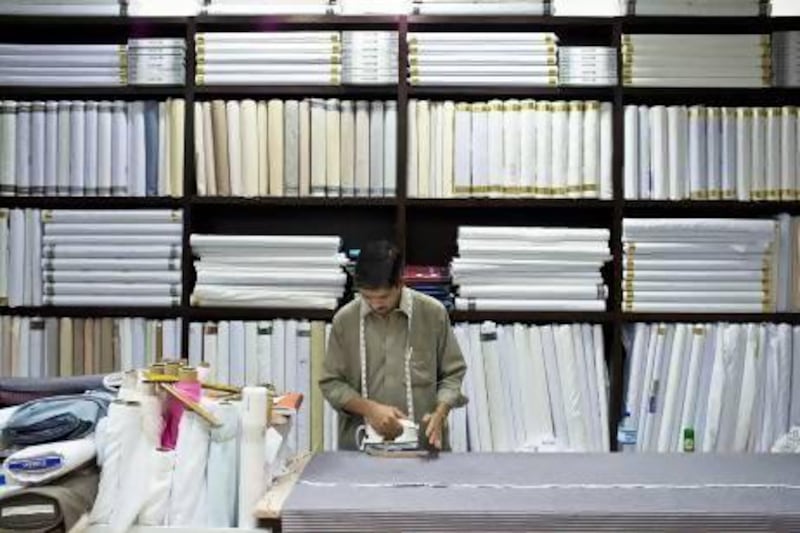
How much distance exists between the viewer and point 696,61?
3.41m

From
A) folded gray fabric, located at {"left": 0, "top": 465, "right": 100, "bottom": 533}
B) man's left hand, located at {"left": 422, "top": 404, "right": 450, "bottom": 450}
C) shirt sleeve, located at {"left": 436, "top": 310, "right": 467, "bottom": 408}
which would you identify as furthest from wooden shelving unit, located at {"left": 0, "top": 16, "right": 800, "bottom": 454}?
folded gray fabric, located at {"left": 0, "top": 465, "right": 100, "bottom": 533}

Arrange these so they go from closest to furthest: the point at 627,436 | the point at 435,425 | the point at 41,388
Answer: the point at 41,388 < the point at 435,425 < the point at 627,436

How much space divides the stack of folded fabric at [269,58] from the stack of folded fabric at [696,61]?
3.73 ft

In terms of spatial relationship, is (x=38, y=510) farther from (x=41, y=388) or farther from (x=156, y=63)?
(x=156, y=63)

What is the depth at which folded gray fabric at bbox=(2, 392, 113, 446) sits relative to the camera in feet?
6.12

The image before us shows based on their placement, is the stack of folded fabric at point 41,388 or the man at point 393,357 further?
the man at point 393,357

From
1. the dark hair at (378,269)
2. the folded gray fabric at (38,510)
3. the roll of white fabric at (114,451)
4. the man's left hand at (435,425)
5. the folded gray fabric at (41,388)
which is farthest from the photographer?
the dark hair at (378,269)

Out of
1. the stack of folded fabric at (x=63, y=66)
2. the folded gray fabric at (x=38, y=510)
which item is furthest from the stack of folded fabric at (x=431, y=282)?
the folded gray fabric at (x=38, y=510)

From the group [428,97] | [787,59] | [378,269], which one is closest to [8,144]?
[428,97]

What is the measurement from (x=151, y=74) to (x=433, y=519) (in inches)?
93.0

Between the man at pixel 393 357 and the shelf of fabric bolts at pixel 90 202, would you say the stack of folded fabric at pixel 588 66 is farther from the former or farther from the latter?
the shelf of fabric bolts at pixel 90 202

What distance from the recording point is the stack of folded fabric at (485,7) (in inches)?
134

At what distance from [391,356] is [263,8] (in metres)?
1.50

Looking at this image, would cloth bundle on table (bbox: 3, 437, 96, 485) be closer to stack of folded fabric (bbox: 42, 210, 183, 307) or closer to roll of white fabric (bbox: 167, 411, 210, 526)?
roll of white fabric (bbox: 167, 411, 210, 526)
